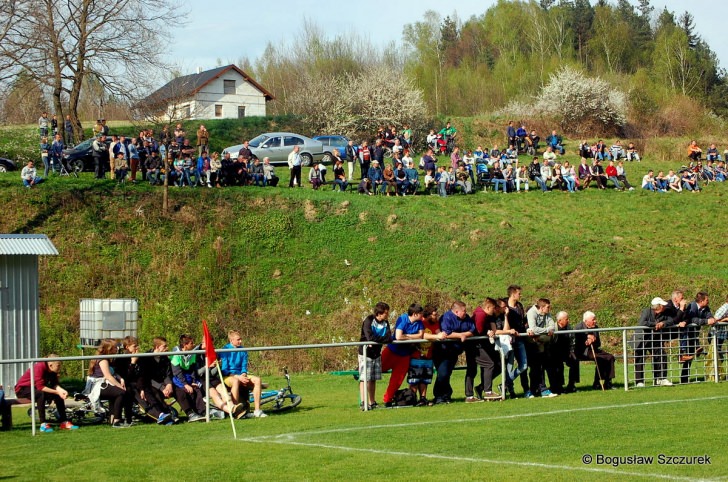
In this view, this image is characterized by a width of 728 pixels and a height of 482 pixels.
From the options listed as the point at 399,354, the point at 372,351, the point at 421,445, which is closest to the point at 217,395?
the point at 372,351

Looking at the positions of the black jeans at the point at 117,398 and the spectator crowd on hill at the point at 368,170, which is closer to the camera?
the black jeans at the point at 117,398

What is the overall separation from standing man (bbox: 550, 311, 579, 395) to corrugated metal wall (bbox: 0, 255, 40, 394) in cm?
1000

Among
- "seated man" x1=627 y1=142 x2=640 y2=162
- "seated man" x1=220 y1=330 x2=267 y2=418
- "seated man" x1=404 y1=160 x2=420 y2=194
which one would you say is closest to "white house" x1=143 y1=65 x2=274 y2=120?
"seated man" x1=627 y1=142 x2=640 y2=162

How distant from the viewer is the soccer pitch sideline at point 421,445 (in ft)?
33.7

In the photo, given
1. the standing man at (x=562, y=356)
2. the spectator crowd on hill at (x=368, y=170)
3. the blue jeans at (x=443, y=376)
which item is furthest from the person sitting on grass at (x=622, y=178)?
the blue jeans at (x=443, y=376)

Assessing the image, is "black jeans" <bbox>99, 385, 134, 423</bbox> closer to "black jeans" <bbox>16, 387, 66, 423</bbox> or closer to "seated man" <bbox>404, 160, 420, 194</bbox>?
"black jeans" <bbox>16, 387, 66, 423</bbox>

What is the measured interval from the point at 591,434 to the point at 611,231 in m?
26.1

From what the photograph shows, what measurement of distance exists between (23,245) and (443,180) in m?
23.6

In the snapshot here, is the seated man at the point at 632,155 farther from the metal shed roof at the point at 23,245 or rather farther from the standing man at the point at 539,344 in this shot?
the metal shed roof at the point at 23,245

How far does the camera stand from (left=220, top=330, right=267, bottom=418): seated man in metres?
15.3

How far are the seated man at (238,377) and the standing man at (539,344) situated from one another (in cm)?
489

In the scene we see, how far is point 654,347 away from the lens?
18531mm

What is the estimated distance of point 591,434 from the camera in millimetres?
12406

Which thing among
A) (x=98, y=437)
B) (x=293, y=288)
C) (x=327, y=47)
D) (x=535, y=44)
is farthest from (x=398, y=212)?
(x=535, y=44)
